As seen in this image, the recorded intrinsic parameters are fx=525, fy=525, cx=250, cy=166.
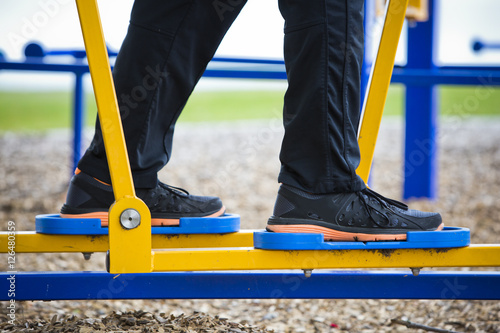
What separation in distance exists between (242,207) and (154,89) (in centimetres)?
261

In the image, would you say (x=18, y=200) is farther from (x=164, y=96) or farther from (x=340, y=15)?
(x=340, y=15)

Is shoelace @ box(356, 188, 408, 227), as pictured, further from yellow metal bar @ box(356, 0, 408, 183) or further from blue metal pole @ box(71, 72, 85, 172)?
blue metal pole @ box(71, 72, 85, 172)

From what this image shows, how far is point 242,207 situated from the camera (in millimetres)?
3914

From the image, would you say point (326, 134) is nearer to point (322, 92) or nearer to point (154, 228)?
point (322, 92)

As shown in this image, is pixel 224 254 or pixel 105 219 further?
pixel 105 219

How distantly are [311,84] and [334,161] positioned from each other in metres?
0.18

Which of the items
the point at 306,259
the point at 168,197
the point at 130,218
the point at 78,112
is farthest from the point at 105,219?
the point at 78,112

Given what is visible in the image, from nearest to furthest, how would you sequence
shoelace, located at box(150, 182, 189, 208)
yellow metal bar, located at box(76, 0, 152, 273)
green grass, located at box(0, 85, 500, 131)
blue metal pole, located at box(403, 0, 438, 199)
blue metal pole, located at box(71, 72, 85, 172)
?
1. yellow metal bar, located at box(76, 0, 152, 273)
2. shoelace, located at box(150, 182, 189, 208)
3. blue metal pole, located at box(71, 72, 85, 172)
4. blue metal pole, located at box(403, 0, 438, 199)
5. green grass, located at box(0, 85, 500, 131)

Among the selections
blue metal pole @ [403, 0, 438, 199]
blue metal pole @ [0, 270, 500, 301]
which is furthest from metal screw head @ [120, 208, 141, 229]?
blue metal pole @ [403, 0, 438, 199]

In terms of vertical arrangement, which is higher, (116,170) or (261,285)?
(116,170)

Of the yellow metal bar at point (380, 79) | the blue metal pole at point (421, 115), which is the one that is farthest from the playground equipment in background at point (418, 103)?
the yellow metal bar at point (380, 79)

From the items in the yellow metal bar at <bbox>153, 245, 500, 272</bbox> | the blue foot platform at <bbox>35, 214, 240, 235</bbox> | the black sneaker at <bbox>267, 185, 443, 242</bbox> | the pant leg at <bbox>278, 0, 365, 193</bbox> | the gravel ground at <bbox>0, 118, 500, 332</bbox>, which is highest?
the pant leg at <bbox>278, 0, 365, 193</bbox>

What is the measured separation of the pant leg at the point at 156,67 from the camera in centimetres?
132

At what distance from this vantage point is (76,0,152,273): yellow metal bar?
44.4 inches
